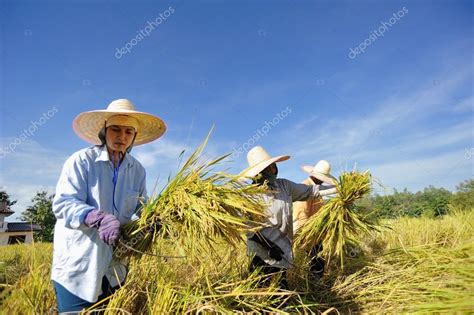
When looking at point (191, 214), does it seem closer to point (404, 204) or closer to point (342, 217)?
point (342, 217)

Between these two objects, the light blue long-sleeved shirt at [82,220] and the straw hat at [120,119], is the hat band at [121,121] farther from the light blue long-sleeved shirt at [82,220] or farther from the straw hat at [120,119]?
the light blue long-sleeved shirt at [82,220]

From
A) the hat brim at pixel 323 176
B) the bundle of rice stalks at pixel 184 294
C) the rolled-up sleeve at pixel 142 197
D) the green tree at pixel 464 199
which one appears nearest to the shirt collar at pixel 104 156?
the rolled-up sleeve at pixel 142 197

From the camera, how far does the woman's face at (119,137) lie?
195 centimetres

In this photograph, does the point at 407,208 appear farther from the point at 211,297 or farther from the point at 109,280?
the point at 109,280

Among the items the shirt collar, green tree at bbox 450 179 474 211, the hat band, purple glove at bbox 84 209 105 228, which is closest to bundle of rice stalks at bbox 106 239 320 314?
purple glove at bbox 84 209 105 228

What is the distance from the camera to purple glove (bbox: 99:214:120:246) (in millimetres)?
1582

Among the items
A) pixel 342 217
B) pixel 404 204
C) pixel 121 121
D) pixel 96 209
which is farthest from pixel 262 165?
pixel 404 204

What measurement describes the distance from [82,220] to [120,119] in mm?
738

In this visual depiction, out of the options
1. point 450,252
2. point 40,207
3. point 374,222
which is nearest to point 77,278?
point 450,252

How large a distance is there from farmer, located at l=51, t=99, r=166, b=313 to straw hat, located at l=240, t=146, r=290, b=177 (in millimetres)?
961

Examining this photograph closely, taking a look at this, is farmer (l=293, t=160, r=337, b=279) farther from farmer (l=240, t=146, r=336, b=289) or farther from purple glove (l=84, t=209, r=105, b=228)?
purple glove (l=84, t=209, r=105, b=228)

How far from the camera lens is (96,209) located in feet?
5.58

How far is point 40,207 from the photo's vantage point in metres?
32.1

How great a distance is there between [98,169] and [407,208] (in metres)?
6.58
